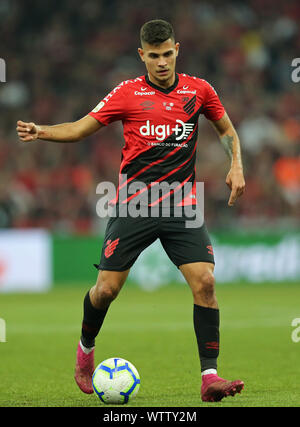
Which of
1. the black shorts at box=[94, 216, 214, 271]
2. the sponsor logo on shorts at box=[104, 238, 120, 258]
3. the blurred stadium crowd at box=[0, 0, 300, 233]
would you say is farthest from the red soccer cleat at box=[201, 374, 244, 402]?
the blurred stadium crowd at box=[0, 0, 300, 233]

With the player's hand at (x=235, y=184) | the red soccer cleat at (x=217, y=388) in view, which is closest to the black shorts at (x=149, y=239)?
the player's hand at (x=235, y=184)

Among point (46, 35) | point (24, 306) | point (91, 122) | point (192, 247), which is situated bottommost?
A: point (24, 306)

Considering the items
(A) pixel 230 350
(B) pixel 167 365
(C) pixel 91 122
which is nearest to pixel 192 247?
(C) pixel 91 122

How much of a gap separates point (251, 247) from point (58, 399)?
1153 cm

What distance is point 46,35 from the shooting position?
21578 millimetres

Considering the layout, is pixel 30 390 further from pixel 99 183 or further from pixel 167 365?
pixel 99 183

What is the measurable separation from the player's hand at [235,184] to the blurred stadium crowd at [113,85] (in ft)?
37.5

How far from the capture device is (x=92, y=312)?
6.11m

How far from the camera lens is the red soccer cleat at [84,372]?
603cm

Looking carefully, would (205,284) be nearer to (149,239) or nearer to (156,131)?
(149,239)

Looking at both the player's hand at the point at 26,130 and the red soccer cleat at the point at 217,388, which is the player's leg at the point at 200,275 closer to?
the red soccer cleat at the point at 217,388

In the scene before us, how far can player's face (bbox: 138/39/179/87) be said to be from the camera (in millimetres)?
5812

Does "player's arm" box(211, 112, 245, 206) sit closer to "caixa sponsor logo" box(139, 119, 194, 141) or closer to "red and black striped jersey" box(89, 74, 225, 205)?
"red and black striped jersey" box(89, 74, 225, 205)

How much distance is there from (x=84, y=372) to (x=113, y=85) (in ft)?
49.0
